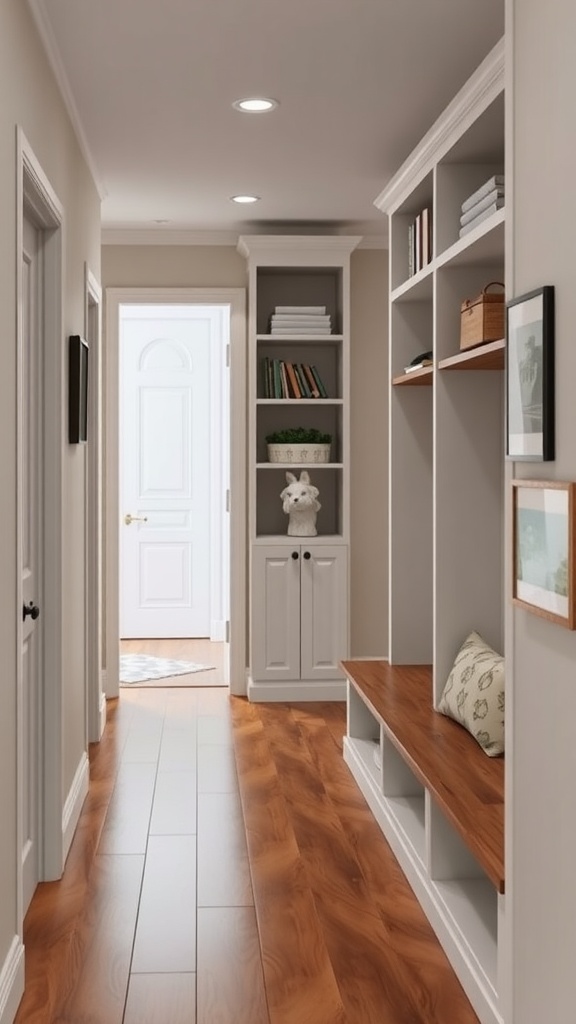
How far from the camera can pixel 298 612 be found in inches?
232

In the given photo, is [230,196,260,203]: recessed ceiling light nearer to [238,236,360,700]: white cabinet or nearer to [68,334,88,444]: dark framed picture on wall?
[238,236,360,700]: white cabinet

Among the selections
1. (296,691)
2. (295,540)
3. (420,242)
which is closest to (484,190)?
(420,242)

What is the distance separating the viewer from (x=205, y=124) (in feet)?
13.3

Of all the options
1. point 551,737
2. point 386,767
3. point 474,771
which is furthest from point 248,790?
point 551,737

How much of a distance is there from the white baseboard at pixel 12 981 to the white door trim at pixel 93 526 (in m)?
2.02

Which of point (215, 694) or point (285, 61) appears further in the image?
point (215, 694)

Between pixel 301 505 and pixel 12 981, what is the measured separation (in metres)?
3.53

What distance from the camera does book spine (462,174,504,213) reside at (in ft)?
10.2

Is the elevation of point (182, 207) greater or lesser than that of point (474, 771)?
greater

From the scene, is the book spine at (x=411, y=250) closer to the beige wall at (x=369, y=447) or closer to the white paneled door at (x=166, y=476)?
the beige wall at (x=369, y=447)

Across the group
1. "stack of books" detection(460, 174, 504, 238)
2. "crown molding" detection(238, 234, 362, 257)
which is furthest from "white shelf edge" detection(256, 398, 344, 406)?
"stack of books" detection(460, 174, 504, 238)

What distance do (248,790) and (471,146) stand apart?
2.57 m

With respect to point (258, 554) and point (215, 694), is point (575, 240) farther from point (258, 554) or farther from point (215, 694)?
point (215, 694)

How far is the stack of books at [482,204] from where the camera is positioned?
308 cm
